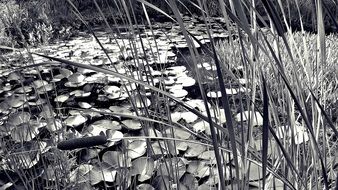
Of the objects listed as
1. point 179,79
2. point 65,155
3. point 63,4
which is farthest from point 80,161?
point 63,4

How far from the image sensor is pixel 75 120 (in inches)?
69.1

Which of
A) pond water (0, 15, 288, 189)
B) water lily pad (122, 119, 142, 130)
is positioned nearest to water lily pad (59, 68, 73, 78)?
pond water (0, 15, 288, 189)

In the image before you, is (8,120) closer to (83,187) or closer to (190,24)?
(83,187)

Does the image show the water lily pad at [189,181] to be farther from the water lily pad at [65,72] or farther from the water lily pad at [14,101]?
the water lily pad at [65,72]

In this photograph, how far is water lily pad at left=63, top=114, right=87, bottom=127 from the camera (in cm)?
173

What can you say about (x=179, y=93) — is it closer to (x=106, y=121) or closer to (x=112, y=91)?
(x=112, y=91)

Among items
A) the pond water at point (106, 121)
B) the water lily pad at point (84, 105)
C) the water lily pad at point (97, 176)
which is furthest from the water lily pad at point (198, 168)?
the water lily pad at point (84, 105)

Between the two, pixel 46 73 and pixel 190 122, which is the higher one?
pixel 46 73

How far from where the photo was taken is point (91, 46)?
3.35m

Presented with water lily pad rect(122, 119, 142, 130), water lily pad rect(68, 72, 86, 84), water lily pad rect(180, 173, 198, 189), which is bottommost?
water lily pad rect(180, 173, 198, 189)

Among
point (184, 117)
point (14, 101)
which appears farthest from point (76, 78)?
point (184, 117)

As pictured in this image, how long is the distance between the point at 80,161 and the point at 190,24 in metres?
3.49

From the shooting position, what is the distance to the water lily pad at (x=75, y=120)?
173 centimetres

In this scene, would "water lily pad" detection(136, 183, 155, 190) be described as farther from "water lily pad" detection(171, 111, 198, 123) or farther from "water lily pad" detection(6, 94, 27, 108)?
"water lily pad" detection(6, 94, 27, 108)
